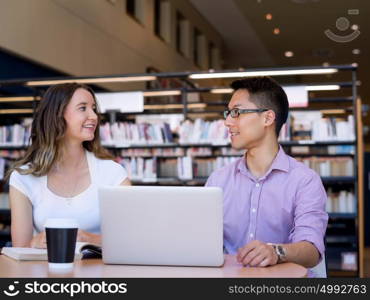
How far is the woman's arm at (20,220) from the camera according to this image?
246 centimetres

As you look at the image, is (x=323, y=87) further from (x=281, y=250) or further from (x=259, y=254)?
(x=259, y=254)

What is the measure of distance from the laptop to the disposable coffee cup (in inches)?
3.7

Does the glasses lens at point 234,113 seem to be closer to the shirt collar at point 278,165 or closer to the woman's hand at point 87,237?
the shirt collar at point 278,165

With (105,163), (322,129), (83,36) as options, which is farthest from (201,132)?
(105,163)

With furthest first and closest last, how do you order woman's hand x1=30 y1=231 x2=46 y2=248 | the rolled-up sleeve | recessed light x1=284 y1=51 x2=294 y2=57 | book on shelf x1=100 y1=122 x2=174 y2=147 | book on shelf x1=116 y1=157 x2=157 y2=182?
1. recessed light x1=284 y1=51 x2=294 y2=57
2. book on shelf x1=116 y1=157 x2=157 y2=182
3. book on shelf x1=100 y1=122 x2=174 y2=147
4. woman's hand x1=30 y1=231 x2=46 y2=248
5. the rolled-up sleeve

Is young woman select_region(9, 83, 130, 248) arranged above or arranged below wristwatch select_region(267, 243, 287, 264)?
above

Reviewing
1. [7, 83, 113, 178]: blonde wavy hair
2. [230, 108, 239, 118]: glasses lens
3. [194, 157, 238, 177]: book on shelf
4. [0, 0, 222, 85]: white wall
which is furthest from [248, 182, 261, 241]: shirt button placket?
[0, 0, 222, 85]: white wall

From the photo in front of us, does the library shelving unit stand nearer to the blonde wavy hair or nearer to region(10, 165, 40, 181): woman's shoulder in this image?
the blonde wavy hair

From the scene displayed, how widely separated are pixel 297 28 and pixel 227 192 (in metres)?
4.90

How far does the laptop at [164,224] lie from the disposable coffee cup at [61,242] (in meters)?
0.09

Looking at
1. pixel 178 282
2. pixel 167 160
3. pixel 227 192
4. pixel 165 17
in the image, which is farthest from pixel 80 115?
pixel 165 17

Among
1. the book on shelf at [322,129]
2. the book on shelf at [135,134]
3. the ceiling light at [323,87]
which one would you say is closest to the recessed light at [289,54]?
the ceiling light at [323,87]

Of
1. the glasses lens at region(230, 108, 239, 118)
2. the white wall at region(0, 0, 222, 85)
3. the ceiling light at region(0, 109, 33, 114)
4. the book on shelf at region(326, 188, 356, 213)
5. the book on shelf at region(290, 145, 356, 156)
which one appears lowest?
the book on shelf at region(326, 188, 356, 213)

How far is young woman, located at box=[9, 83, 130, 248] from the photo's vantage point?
8.29 feet
